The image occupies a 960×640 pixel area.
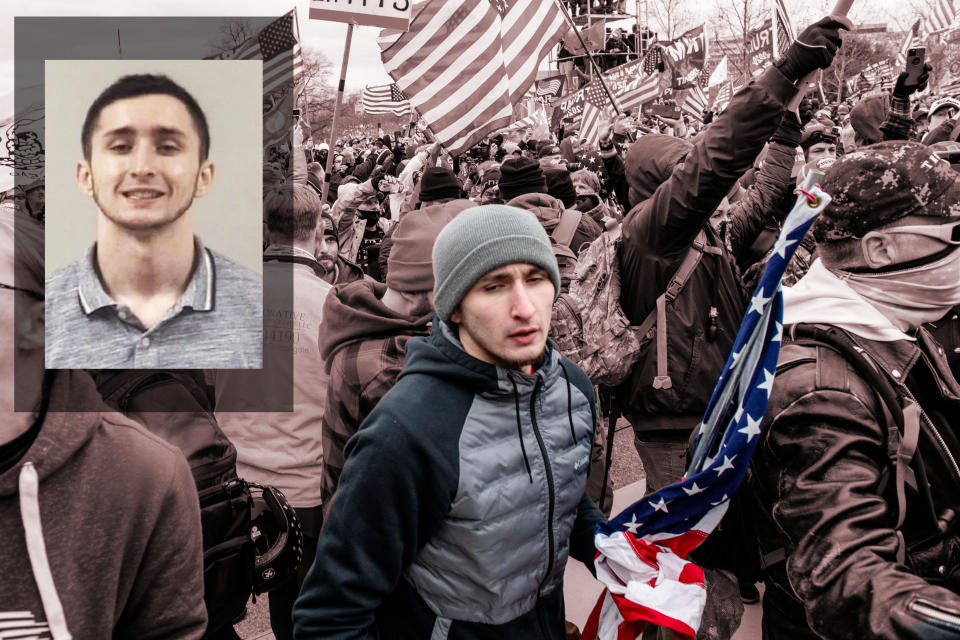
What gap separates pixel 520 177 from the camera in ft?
16.6

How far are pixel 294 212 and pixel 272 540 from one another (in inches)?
55.4

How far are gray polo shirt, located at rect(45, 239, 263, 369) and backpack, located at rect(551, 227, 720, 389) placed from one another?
5.51 feet

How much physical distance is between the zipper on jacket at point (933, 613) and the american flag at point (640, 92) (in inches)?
410

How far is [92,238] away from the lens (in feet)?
4.74

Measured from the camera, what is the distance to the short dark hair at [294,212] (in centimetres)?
300

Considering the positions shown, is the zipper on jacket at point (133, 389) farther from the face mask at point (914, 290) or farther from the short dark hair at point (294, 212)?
the face mask at point (914, 290)

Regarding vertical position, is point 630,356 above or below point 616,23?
below

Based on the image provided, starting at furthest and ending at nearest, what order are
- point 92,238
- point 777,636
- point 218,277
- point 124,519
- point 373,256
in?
point 373,256
point 777,636
point 218,277
point 92,238
point 124,519

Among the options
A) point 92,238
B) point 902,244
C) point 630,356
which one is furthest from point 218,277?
point 630,356

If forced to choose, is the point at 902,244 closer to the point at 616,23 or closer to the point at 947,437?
the point at 947,437

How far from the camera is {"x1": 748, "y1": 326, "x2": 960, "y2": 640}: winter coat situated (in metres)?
1.47

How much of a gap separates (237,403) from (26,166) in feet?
3.56

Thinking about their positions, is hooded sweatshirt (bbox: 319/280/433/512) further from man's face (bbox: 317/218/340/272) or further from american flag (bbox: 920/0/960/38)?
american flag (bbox: 920/0/960/38)

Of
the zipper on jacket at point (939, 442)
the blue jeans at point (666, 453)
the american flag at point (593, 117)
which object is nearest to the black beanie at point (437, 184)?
the blue jeans at point (666, 453)
